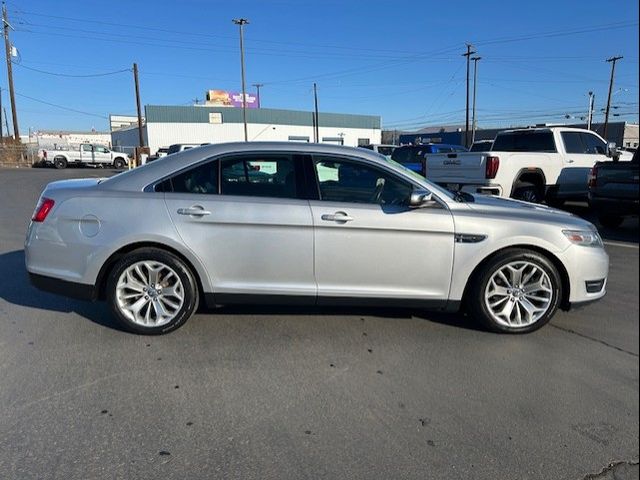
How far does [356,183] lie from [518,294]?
1.68 metres

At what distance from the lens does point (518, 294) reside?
425cm

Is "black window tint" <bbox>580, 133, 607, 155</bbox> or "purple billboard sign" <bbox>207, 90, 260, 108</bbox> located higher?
"purple billboard sign" <bbox>207, 90, 260, 108</bbox>

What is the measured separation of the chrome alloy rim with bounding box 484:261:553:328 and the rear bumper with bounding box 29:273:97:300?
3350mm

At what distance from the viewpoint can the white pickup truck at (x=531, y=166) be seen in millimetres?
10227

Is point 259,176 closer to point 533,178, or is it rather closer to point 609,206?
point 609,206

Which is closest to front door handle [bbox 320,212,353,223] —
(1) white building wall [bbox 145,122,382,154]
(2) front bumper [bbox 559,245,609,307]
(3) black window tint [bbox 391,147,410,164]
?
(2) front bumper [bbox 559,245,609,307]

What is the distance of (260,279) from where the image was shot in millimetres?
4172

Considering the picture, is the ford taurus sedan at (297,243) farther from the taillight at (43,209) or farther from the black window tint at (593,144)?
the black window tint at (593,144)

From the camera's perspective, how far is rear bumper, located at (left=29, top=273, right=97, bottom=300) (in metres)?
4.19

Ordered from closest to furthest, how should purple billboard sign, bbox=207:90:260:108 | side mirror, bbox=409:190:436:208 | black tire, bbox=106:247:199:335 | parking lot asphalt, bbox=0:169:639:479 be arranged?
parking lot asphalt, bbox=0:169:639:479 < side mirror, bbox=409:190:436:208 < black tire, bbox=106:247:199:335 < purple billboard sign, bbox=207:90:260:108

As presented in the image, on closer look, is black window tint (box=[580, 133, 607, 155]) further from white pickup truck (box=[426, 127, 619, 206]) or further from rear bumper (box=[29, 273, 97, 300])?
rear bumper (box=[29, 273, 97, 300])

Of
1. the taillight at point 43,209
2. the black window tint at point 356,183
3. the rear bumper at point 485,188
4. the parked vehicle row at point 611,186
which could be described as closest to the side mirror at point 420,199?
the black window tint at point 356,183

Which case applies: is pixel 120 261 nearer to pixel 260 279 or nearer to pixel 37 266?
pixel 37 266

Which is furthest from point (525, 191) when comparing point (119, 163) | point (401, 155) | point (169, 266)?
point (119, 163)
